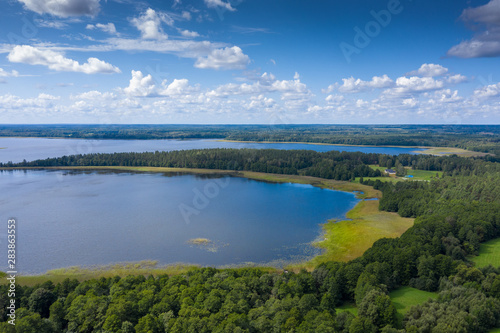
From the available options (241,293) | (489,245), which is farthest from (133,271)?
(489,245)

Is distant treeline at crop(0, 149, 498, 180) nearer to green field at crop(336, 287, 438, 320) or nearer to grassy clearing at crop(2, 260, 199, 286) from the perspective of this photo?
grassy clearing at crop(2, 260, 199, 286)

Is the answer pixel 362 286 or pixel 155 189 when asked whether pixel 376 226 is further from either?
pixel 155 189

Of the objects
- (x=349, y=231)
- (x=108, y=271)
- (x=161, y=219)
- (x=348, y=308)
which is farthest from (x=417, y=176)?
(x=108, y=271)

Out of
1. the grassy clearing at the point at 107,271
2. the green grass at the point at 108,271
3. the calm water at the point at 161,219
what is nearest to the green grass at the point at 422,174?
the calm water at the point at 161,219

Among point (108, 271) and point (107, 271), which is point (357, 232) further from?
point (107, 271)

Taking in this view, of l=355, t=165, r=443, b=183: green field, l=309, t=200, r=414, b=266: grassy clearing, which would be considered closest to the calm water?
l=309, t=200, r=414, b=266: grassy clearing

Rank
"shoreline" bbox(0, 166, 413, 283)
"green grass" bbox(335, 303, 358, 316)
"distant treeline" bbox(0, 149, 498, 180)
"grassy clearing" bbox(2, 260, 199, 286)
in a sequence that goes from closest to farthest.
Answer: "green grass" bbox(335, 303, 358, 316), "grassy clearing" bbox(2, 260, 199, 286), "shoreline" bbox(0, 166, 413, 283), "distant treeline" bbox(0, 149, 498, 180)

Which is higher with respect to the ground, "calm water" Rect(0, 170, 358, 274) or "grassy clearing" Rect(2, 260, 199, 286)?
"calm water" Rect(0, 170, 358, 274)
